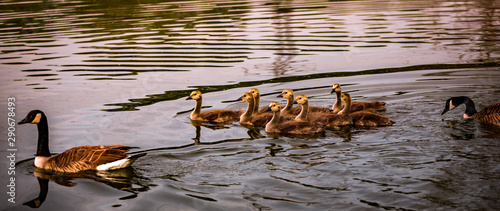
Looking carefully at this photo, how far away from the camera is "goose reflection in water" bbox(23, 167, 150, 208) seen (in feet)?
27.2

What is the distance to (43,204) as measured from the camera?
320 inches

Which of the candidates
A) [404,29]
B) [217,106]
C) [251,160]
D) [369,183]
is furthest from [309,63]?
[369,183]

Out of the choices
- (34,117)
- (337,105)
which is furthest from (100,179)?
(337,105)

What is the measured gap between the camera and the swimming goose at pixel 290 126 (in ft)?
35.1

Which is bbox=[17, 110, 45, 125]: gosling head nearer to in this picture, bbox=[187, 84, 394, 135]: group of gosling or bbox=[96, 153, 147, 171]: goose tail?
bbox=[96, 153, 147, 171]: goose tail

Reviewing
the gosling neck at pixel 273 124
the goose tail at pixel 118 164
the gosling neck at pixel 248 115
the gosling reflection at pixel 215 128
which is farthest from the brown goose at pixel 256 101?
the goose tail at pixel 118 164

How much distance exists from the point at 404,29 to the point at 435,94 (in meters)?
10.7

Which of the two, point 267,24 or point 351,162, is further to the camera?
point 267,24

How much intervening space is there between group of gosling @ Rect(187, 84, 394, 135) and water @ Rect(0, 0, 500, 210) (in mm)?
317

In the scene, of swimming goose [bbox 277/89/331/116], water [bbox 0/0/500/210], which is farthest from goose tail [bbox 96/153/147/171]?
swimming goose [bbox 277/89/331/116]

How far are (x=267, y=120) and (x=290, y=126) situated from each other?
0.89 m

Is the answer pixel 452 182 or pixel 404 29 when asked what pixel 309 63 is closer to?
pixel 404 29

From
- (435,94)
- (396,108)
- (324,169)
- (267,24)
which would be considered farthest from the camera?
(267,24)

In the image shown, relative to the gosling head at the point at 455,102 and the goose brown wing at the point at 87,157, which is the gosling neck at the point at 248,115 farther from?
the gosling head at the point at 455,102
